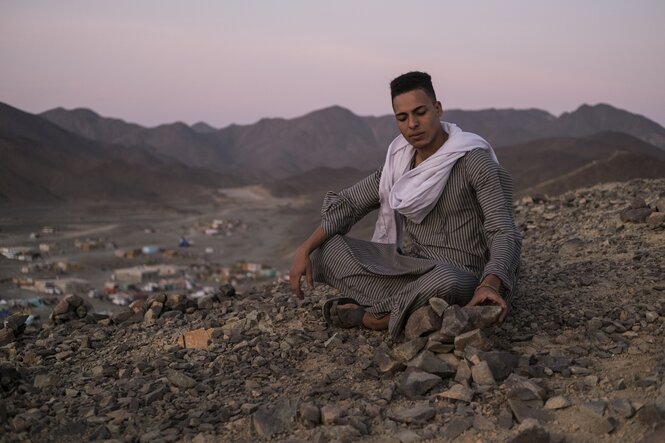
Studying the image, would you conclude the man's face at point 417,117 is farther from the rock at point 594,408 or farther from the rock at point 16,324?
the rock at point 16,324

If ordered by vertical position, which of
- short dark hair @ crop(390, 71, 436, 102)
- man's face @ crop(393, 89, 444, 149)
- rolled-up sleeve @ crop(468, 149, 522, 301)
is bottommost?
rolled-up sleeve @ crop(468, 149, 522, 301)

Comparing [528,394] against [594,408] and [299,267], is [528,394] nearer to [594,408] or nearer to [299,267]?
[594,408]

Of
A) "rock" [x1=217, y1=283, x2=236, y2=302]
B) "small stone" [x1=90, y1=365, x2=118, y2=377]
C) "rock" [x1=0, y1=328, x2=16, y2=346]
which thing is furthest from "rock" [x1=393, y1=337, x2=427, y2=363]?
"rock" [x1=0, y1=328, x2=16, y2=346]

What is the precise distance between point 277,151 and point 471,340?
311ft

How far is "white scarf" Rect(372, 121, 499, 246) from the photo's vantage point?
10.5ft

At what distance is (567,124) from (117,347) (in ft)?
253

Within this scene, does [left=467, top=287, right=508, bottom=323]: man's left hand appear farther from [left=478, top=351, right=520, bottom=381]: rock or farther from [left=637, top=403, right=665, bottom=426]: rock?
[left=637, top=403, right=665, bottom=426]: rock

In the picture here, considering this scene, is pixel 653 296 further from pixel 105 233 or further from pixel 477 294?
pixel 105 233

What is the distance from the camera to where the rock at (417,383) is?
272 cm

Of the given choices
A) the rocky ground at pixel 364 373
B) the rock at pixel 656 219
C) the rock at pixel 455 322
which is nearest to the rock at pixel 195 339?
the rocky ground at pixel 364 373

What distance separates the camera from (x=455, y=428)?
238cm

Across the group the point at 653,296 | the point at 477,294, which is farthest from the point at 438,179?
the point at 653,296

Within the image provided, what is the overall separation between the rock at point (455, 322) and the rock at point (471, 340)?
0.03 metres

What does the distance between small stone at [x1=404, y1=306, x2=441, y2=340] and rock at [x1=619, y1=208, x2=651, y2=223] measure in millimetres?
3520
